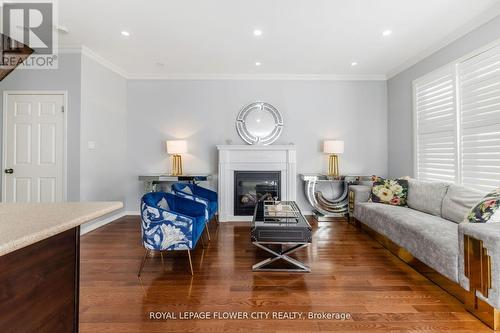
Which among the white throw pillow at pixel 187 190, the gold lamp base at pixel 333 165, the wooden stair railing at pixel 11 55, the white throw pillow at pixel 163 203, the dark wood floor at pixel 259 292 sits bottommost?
the dark wood floor at pixel 259 292

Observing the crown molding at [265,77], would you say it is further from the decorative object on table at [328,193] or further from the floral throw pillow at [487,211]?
the floral throw pillow at [487,211]

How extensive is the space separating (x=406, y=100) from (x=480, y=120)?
151 centimetres

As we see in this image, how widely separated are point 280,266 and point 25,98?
4242mm

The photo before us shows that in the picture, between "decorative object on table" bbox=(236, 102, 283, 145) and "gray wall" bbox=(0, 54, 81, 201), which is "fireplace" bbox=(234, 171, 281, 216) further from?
"gray wall" bbox=(0, 54, 81, 201)

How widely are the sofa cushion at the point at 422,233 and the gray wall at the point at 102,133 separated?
416 centimetres

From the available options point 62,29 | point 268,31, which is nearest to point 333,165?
point 268,31

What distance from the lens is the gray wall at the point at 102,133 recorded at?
3.69 m

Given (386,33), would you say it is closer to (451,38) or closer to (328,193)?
(451,38)

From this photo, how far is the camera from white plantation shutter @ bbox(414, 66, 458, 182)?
332cm

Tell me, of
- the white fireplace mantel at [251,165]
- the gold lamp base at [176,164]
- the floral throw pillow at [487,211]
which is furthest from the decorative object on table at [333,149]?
the gold lamp base at [176,164]

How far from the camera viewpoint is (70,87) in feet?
11.8

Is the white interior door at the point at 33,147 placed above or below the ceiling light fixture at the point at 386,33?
below

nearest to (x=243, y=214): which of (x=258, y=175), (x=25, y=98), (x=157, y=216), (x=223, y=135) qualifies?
(x=258, y=175)

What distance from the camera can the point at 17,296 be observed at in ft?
2.68
